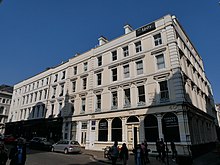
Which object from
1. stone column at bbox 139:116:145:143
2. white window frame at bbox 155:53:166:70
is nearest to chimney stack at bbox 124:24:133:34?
white window frame at bbox 155:53:166:70

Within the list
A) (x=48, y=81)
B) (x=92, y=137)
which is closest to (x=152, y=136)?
(x=92, y=137)

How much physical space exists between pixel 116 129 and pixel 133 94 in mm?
5104

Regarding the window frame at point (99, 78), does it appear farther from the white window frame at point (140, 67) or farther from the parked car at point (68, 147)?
the parked car at point (68, 147)

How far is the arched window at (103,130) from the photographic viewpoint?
22.7 meters

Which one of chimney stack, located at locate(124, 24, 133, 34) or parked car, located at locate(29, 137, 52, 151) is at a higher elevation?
chimney stack, located at locate(124, 24, 133, 34)

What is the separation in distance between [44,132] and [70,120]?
26.3 feet

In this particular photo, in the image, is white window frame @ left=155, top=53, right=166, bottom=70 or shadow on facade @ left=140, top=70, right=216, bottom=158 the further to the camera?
white window frame @ left=155, top=53, right=166, bottom=70

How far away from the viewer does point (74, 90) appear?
2969cm

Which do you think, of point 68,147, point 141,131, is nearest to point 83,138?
point 68,147

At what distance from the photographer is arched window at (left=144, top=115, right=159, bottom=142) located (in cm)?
1847

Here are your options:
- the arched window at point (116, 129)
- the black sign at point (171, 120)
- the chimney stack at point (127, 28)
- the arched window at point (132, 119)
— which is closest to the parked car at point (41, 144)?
the arched window at point (116, 129)

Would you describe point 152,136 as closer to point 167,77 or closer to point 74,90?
point 167,77

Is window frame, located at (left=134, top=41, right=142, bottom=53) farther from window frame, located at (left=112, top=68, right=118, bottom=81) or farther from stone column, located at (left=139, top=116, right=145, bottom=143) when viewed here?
stone column, located at (left=139, top=116, right=145, bottom=143)

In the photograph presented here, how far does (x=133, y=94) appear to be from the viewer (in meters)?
21.3
